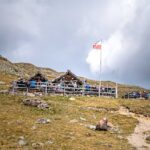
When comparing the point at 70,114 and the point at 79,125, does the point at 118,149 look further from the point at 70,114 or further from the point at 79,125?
the point at 70,114

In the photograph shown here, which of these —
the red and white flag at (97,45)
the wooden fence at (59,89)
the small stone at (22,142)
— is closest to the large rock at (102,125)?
the small stone at (22,142)

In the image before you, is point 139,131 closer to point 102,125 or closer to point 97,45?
point 102,125

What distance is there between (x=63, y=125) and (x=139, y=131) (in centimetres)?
1189

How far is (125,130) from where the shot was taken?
62.6m

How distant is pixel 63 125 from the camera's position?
59375 mm

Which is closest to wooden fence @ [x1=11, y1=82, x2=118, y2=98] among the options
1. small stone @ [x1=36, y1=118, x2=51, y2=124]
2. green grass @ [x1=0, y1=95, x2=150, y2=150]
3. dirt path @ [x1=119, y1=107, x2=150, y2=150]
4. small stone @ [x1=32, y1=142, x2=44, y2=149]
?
green grass @ [x1=0, y1=95, x2=150, y2=150]

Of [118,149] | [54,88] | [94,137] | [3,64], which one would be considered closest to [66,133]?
[94,137]

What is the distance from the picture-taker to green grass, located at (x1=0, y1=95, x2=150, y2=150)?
50.7 m

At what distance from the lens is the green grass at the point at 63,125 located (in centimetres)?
5072

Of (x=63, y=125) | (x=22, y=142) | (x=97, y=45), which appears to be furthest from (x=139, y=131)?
(x=97, y=45)

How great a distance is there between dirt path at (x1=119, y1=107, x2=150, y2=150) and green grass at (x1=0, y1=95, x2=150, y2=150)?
974 mm

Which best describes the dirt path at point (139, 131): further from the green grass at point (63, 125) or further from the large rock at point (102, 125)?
the large rock at point (102, 125)

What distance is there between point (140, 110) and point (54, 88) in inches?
787

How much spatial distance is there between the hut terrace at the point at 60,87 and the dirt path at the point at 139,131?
543 inches
